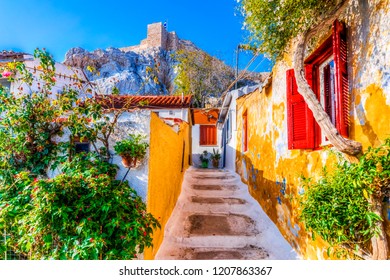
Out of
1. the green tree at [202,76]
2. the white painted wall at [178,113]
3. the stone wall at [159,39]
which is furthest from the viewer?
the stone wall at [159,39]

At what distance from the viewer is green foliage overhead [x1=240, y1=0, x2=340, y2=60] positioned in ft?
9.95

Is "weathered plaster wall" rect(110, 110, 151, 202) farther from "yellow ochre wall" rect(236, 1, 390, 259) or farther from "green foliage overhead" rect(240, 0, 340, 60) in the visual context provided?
"yellow ochre wall" rect(236, 1, 390, 259)

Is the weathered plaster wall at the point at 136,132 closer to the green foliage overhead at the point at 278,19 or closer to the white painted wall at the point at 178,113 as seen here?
the green foliage overhead at the point at 278,19

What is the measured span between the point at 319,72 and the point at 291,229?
8.88 feet

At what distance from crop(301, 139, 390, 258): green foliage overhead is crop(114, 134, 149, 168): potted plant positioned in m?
2.12

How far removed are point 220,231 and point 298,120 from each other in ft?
8.72

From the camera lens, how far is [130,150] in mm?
2998

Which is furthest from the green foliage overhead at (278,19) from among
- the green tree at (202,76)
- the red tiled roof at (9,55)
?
the green tree at (202,76)

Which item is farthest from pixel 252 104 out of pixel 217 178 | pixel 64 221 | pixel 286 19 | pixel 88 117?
pixel 64 221

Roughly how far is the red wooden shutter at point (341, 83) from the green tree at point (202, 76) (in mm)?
20637

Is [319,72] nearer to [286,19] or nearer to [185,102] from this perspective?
[286,19]

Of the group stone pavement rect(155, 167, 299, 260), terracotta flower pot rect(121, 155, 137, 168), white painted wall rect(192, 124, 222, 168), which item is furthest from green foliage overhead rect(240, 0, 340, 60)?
white painted wall rect(192, 124, 222, 168)

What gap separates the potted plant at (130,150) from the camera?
2992 mm

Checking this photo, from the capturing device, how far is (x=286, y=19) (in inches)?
130
